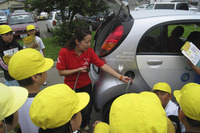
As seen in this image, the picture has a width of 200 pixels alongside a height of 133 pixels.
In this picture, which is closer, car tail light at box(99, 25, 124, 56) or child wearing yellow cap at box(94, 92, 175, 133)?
child wearing yellow cap at box(94, 92, 175, 133)

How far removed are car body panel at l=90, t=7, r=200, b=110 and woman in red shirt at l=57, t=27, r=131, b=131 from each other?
0.12m

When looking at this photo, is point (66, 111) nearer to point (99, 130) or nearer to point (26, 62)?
point (99, 130)

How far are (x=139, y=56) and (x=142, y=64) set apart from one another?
12 cm

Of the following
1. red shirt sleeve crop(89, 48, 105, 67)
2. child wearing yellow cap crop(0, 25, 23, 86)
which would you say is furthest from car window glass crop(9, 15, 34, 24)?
red shirt sleeve crop(89, 48, 105, 67)

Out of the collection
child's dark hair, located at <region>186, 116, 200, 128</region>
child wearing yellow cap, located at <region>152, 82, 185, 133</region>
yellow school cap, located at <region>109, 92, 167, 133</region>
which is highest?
yellow school cap, located at <region>109, 92, 167, 133</region>

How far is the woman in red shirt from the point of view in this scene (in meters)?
2.12

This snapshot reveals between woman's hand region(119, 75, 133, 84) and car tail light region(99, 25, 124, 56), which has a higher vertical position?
car tail light region(99, 25, 124, 56)

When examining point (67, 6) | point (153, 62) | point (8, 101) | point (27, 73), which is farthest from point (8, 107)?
point (67, 6)

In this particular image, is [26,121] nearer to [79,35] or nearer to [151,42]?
[79,35]

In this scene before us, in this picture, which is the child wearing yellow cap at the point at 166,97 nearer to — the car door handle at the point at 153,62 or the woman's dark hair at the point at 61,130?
the car door handle at the point at 153,62

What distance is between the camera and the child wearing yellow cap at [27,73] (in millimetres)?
1462

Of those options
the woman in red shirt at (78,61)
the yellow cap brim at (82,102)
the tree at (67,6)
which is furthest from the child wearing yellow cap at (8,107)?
the tree at (67,6)

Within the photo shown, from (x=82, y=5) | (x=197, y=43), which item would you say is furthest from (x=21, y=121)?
(x=82, y=5)

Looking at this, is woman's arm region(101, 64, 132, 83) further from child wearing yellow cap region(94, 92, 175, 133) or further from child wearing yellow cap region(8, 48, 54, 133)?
child wearing yellow cap region(94, 92, 175, 133)
